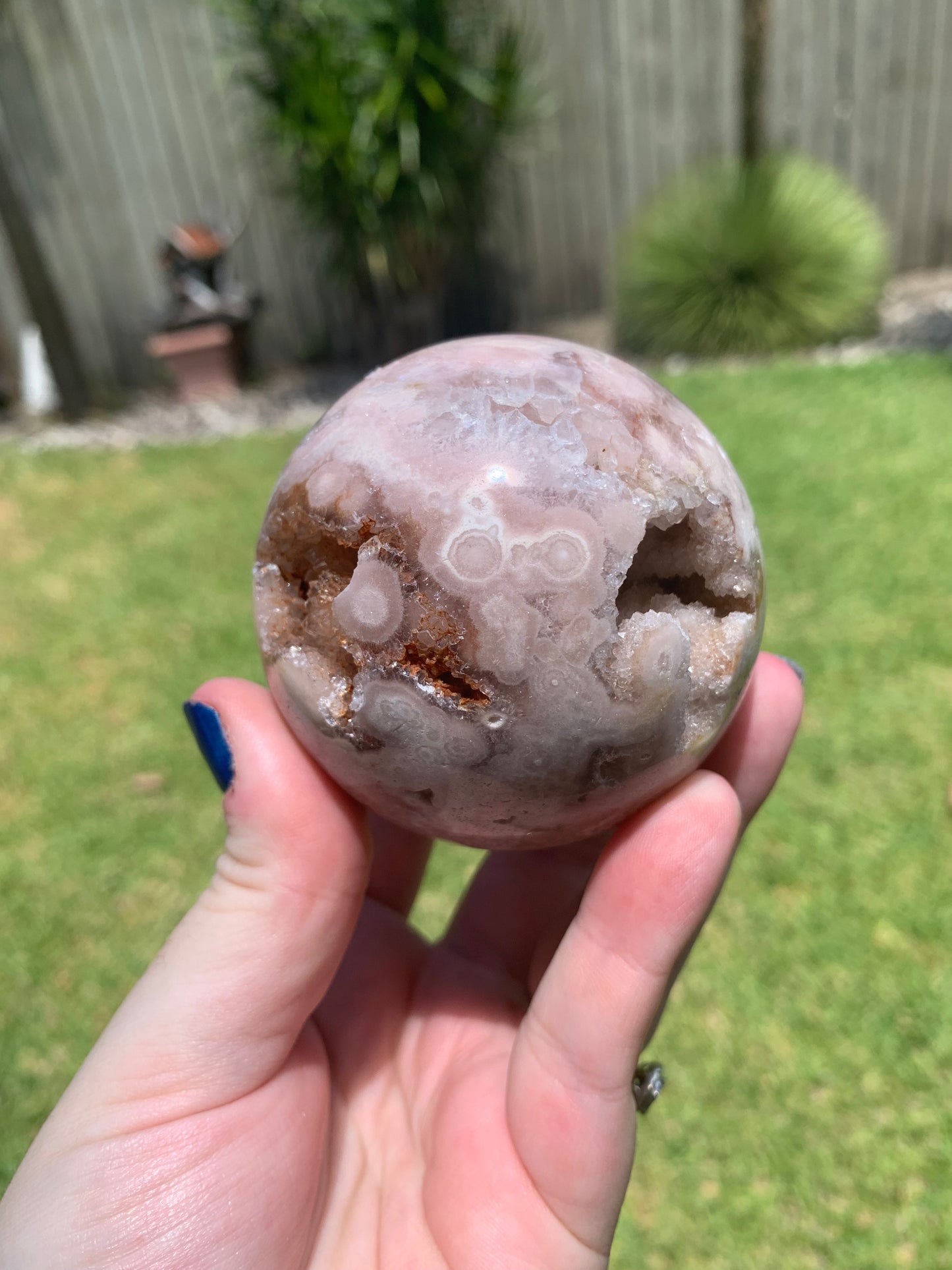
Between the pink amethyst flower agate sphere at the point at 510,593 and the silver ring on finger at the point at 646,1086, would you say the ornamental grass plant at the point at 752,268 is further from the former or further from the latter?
the silver ring on finger at the point at 646,1086

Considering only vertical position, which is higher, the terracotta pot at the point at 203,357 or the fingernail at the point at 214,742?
the fingernail at the point at 214,742

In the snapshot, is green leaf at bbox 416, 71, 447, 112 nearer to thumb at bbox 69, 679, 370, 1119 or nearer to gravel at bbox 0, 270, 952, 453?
gravel at bbox 0, 270, 952, 453

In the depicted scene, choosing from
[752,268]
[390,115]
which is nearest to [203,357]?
[390,115]

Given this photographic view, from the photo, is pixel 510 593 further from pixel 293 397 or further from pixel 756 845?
pixel 293 397

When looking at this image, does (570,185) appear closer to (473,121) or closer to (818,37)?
(473,121)

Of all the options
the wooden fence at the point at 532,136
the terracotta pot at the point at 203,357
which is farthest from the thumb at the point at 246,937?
the wooden fence at the point at 532,136

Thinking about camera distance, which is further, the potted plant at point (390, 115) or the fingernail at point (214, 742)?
the potted plant at point (390, 115)

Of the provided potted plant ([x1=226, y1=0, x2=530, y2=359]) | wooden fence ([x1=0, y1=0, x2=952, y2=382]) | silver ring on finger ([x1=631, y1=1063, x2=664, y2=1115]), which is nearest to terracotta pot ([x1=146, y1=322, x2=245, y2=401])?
wooden fence ([x1=0, y1=0, x2=952, y2=382])
